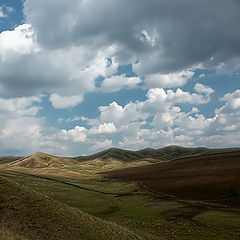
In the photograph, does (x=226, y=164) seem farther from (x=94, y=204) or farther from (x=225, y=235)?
(x=225, y=235)

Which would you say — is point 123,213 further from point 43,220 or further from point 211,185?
point 211,185

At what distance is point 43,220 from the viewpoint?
1059 inches

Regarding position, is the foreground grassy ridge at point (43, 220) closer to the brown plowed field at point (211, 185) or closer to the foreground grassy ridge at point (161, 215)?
the foreground grassy ridge at point (161, 215)

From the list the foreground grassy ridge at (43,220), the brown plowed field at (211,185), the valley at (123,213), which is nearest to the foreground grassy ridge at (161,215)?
the valley at (123,213)

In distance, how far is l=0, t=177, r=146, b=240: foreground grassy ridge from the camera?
80.3 feet

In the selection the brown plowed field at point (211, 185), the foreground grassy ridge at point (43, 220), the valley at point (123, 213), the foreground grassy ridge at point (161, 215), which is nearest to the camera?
the foreground grassy ridge at point (43, 220)

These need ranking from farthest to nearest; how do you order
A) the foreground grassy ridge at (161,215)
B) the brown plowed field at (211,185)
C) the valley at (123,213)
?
1. the brown plowed field at (211,185)
2. the foreground grassy ridge at (161,215)
3. the valley at (123,213)

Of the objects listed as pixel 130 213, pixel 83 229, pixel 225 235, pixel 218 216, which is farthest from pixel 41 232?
pixel 218 216

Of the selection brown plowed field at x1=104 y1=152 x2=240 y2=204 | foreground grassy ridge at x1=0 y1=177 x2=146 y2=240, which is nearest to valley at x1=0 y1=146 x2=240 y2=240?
foreground grassy ridge at x1=0 y1=177 x2=146 y2=240

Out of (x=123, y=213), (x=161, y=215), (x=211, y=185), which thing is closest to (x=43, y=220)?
(x=123, y=213)

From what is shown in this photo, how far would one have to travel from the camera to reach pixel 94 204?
2437 inches

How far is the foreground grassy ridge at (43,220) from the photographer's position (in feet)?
80.3

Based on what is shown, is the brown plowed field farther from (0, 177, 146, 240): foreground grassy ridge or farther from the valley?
(0, 177, 146, 240): foreground grassy ridge

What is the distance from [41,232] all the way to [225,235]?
84.4 feet
